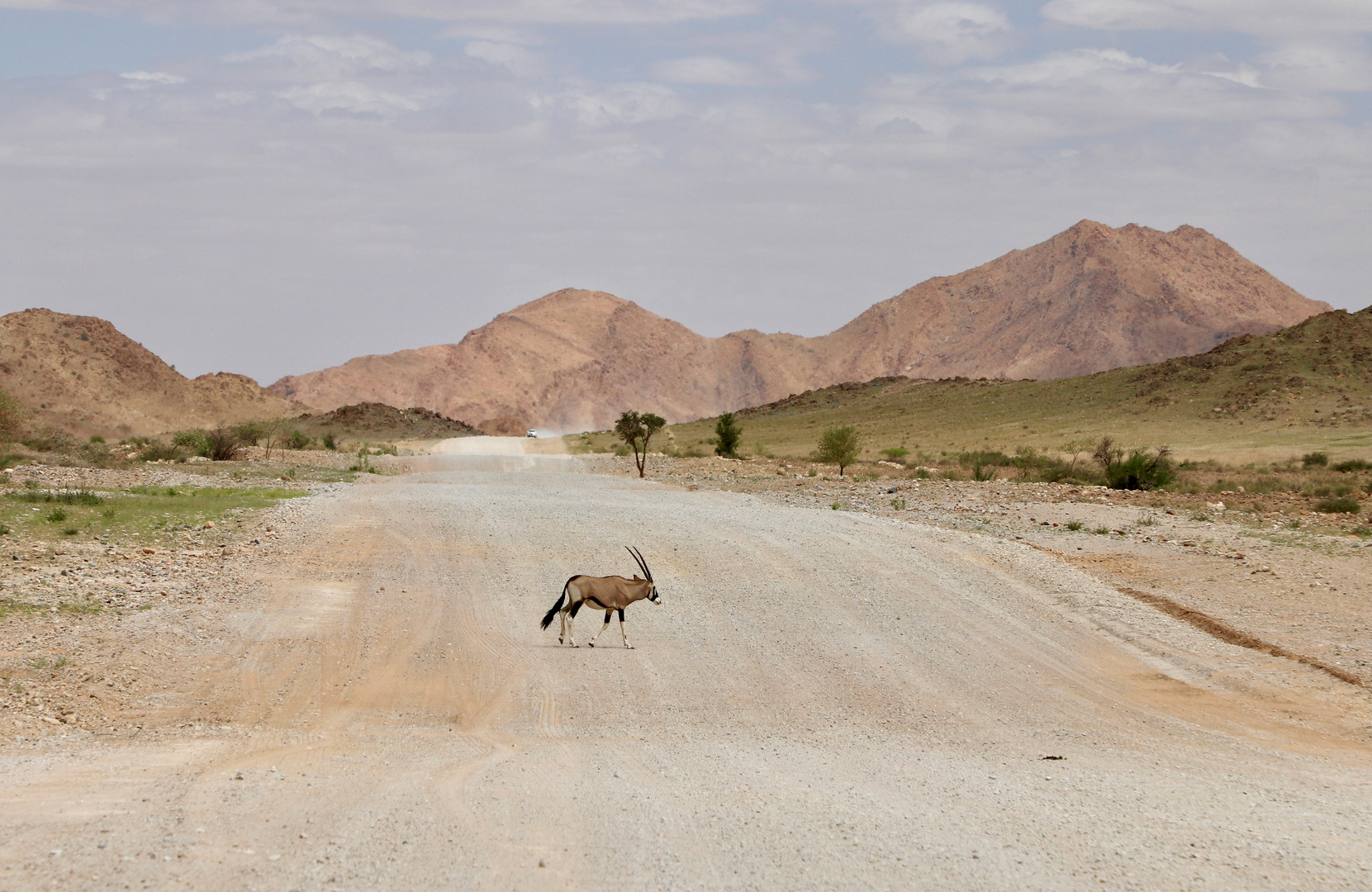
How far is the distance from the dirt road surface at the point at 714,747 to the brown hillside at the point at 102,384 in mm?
76177

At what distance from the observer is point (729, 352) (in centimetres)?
19512

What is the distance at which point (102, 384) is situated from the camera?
290ft

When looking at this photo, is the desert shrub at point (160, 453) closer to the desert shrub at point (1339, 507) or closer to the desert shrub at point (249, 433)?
the desert shrub at point (249, 433)

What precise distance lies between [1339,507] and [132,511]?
2581cm

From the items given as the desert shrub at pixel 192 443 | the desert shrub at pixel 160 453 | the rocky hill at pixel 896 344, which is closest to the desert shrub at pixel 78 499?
the desert shrub at pixel 160 453

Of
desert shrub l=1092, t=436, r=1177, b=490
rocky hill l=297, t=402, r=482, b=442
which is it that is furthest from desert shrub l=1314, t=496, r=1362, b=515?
rocky hill l=297, t=402, r=482, b=442

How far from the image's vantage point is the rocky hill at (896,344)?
169000mm

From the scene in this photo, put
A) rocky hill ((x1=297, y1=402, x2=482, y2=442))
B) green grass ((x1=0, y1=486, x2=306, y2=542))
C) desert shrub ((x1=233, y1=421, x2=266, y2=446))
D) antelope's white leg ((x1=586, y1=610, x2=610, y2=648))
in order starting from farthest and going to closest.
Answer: rocky hill ((x1=297, y1=402, x2=482, y2=442))
desert shrub ((x1=233, y1=421, x2=266, y2=446))
green grass ((x1=0, y1=486, x2=306, y2=542))
antelope's white leg ((x1=586, y1=610, x2=610, y2=648))

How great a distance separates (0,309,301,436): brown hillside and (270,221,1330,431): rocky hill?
67320 mm

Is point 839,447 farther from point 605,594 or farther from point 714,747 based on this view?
point 714,747

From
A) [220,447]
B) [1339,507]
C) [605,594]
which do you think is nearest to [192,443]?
[220,447]

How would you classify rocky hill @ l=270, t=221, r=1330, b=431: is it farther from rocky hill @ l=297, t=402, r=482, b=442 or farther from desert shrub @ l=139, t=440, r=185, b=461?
desert shrub @ l=139, t=440, r=185, b=461

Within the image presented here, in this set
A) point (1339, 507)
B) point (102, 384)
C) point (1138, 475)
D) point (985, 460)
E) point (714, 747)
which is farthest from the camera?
point (102, 384)

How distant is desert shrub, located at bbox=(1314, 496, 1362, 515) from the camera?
25.2 m
